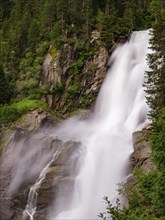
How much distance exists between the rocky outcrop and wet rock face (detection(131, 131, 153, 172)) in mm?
16936

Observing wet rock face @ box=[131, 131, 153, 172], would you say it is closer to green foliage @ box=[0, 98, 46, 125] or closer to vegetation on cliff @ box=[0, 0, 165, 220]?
vegetation on cliff @ box=[0, 0, 165, 220]

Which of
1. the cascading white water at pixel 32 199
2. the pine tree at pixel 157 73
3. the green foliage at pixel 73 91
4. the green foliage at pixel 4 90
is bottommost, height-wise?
the cascading white water at pixel 32 199

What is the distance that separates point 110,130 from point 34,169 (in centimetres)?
1026

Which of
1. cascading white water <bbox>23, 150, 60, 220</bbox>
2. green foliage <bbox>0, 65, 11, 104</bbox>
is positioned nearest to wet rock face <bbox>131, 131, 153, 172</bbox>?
cascading white water <bbox>23, 150, 60, 220</bbox>

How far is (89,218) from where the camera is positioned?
109ft

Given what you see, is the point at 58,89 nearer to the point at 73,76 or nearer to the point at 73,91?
the point at 73,91

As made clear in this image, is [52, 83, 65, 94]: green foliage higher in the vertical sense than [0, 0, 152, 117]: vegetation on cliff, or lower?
lower

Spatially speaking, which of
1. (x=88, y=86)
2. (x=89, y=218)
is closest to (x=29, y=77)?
(x=88, y=86)

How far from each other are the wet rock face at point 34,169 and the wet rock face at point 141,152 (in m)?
6.29

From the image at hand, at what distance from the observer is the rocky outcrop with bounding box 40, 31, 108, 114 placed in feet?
175

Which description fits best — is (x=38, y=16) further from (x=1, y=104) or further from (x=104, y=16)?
(x=1, y=104)

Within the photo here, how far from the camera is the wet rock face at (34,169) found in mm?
36281

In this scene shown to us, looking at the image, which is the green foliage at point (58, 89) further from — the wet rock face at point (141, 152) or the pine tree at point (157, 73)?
the wet rock face at point (141, 152)

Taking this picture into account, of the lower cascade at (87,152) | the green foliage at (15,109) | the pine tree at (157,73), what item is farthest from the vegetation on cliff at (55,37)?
the pine tree at (157,73)
